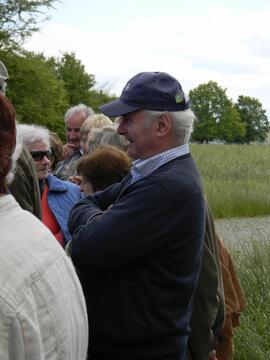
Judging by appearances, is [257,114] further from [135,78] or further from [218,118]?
[135,78]

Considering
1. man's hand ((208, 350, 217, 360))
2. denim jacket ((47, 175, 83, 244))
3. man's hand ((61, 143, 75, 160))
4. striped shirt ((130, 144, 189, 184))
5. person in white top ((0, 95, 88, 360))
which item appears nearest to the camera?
person in white top ((0, 95, 88, 360))

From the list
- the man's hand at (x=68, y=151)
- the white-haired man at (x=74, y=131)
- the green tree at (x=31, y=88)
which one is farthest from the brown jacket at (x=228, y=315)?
the green tree at (x=31, y=88)

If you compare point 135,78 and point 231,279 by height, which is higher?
point 135,78

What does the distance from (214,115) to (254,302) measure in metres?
Result: 121

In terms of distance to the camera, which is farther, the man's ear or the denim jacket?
the denim jacket

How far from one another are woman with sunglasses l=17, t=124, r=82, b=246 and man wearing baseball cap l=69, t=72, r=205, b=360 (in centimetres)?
123

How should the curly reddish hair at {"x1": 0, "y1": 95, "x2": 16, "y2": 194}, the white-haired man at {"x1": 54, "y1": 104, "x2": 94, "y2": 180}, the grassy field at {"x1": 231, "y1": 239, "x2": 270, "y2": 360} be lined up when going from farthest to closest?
the white-haired man at {"x1": 54, "y1": 104, "x2": 94, "y2": 180} < the grassy field at {"x1": 231, "y1": 239, "x2": 270, "y2": 360} < the curly reddish hair at {"x1": 0, "y1": 95, "x2": 16, "y2": 194}

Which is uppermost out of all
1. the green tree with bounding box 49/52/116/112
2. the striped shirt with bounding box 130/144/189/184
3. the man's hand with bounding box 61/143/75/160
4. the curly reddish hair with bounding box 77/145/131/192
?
the striped shirt with bounding box 130/144/189/184

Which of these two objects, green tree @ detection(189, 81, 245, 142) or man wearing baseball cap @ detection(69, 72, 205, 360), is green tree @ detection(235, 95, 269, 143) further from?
man wearing baseball cap @ detection(69, 72, 205, 360)

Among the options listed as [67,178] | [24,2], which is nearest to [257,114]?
[24,2]

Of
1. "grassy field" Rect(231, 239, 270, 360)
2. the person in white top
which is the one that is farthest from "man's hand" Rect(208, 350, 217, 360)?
the person in white top

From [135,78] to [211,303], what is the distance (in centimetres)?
106

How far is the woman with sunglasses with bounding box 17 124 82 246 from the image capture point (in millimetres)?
3736

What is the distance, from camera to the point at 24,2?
40.9 m
